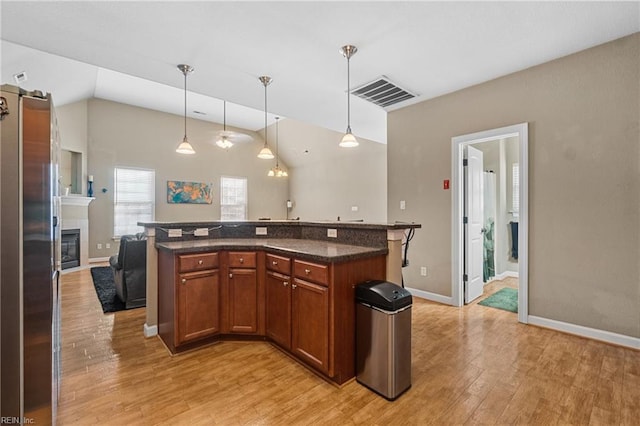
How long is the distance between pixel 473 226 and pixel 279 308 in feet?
9.74

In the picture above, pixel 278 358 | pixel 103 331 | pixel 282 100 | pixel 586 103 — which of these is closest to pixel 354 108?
pixel 282 100

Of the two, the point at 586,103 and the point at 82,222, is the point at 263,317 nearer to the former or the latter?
the point at 586,103

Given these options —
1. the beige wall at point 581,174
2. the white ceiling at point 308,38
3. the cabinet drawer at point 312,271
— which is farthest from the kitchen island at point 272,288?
the beige wall at point 581,174

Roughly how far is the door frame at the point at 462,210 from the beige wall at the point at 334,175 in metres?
3.10

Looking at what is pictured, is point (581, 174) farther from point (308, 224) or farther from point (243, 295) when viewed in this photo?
point (243, 295)

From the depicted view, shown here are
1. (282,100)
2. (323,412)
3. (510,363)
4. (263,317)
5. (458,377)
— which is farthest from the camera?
(282,100)

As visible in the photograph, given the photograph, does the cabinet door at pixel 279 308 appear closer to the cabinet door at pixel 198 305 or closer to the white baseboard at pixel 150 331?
the cabinet door at pixel 198 305

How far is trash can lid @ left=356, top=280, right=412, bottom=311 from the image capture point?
1.96 m

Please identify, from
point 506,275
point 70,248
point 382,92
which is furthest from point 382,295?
point 70,248

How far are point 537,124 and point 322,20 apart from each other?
8.28 ft

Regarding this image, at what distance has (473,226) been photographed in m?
4.06

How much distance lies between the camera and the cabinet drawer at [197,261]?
251 cm

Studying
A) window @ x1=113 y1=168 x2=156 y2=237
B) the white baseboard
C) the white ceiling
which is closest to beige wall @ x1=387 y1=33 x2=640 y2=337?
the white ceiling

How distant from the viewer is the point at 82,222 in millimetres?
6488
